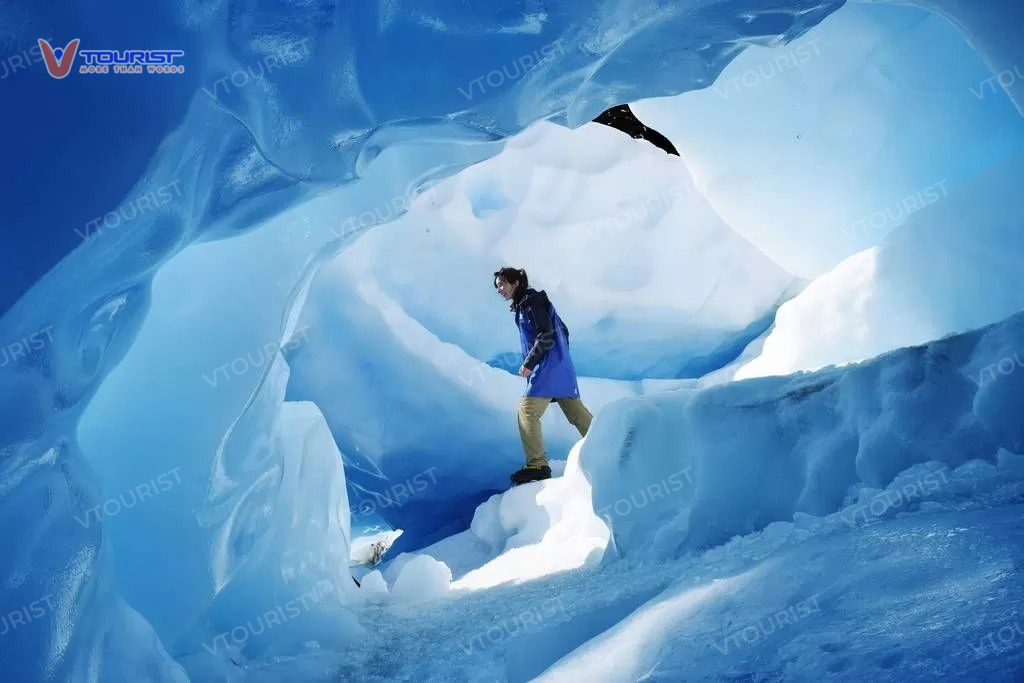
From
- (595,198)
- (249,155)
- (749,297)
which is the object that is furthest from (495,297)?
(249,155)

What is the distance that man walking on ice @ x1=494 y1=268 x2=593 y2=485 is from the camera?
14.4 ft

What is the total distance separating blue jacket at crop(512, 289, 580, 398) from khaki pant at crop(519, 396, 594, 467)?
6 cm

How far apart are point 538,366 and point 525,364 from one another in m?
0.16

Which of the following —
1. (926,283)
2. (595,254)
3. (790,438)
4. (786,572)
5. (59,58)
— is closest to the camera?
(59,58)

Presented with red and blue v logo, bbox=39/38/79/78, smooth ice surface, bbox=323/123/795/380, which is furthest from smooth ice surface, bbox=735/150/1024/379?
red and blue v logo, bbox=39/38/79/78

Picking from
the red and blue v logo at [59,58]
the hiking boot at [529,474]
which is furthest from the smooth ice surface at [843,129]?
the red and blue v logo at [59,58]

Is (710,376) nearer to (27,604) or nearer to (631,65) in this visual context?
(631,65)

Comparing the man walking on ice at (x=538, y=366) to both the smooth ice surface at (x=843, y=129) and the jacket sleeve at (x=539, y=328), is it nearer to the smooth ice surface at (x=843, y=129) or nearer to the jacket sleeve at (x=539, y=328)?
the jacket sleeve at (x=539, y=328)

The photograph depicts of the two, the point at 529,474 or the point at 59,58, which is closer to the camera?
the point at 59,58

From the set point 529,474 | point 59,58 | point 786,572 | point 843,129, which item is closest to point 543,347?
point 529,474

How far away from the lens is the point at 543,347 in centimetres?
440

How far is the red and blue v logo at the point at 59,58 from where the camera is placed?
1.65 m

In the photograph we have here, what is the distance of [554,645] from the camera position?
210 centimetres

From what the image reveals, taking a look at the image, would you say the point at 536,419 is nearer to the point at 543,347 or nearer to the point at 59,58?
the point at 543,347
